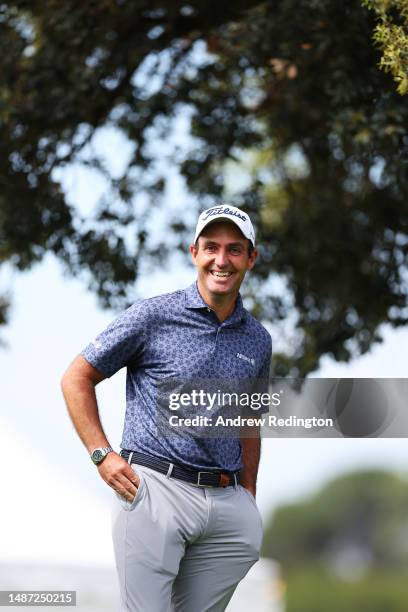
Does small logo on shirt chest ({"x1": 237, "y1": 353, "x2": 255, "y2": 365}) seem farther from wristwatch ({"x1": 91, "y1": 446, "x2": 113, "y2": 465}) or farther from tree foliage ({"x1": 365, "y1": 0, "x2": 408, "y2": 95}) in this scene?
tree foliage ({"x1": 365, "y1": 0, "x2": 408, "y2": 95})

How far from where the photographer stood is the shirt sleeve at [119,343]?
157 inches

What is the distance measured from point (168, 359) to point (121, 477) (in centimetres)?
48

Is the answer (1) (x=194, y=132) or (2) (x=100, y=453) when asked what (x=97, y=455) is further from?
(1) (x=194, y=132)

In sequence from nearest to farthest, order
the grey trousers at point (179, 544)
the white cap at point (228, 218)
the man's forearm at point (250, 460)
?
the grey trousers at point (179, 544) → the white cap at point (228, 218) → the man's forearm at point (250, 460)

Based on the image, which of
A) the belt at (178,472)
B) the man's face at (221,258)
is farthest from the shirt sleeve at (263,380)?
the belt at (178,472)

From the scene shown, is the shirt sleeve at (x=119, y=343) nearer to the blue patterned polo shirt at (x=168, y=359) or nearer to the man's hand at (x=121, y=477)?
the blue patterned polo shirt at (x=168, y=359)

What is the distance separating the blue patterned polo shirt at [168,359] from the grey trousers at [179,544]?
0.38ft

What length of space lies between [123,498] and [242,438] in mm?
616

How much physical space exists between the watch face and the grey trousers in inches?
5.3

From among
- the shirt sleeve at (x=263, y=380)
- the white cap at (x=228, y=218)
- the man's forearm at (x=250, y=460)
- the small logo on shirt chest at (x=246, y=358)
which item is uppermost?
the white cap at (x=228, y=218)

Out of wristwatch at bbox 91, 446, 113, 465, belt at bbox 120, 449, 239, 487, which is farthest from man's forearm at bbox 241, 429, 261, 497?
wristwatch at bbox 91, 446, 113, 465

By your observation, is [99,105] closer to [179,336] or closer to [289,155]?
[289,155]

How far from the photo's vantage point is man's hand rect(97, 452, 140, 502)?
389cm

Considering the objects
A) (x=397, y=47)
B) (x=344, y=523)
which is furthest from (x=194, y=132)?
(x=344, y=523)
